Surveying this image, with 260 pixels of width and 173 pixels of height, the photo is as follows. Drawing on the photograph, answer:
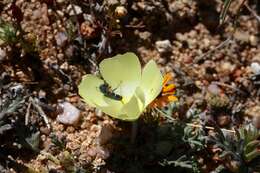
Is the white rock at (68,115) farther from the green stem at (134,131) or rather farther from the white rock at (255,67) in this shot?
the white rock at (255,67)

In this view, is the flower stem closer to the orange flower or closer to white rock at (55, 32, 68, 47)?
the orange flower

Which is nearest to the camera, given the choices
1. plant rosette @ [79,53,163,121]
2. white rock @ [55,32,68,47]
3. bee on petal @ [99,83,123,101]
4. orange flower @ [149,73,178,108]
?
plant rosette @ [79,53,163,121]

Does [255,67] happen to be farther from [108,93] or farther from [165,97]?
[108,93]

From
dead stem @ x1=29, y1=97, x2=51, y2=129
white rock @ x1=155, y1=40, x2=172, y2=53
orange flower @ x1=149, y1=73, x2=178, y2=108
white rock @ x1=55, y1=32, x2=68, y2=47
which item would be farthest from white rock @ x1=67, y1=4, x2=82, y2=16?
orange flower @ x1=149, y1=73, x2=178, y2=108

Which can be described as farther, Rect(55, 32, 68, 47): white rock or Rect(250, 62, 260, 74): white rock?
Rect(250, 62, 260, 74): white rock

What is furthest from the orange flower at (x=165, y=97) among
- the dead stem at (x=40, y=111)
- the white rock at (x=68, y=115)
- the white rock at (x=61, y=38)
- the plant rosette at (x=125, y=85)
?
the white rock at (x=61, y=38)

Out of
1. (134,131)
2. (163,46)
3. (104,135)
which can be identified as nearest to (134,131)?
(134,131)
